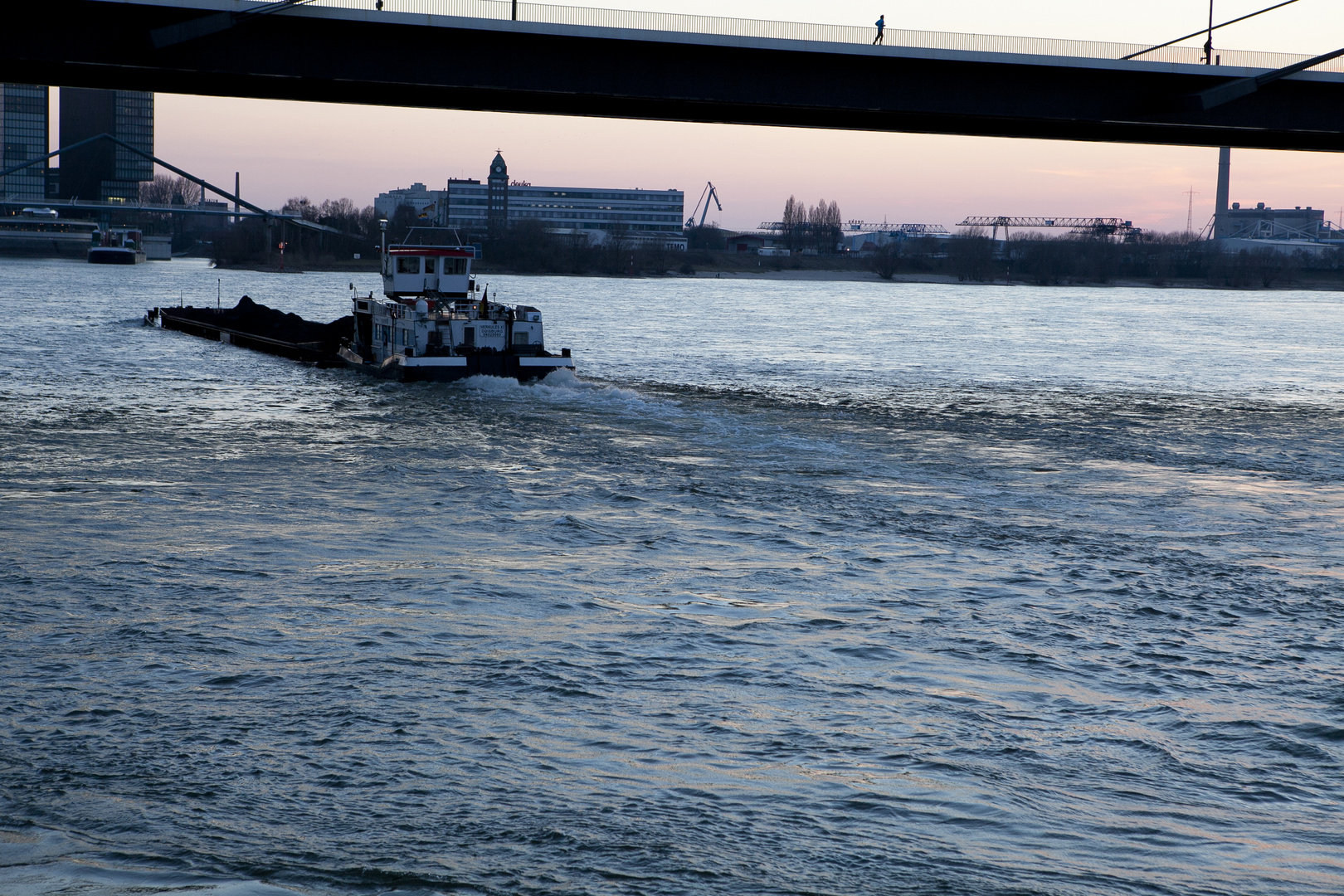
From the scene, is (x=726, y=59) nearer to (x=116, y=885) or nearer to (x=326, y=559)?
(x=326, y=559)

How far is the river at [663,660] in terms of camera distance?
8.12 m

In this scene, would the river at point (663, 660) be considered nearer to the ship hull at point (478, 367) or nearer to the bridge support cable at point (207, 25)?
the ship hull at point (478, 367)

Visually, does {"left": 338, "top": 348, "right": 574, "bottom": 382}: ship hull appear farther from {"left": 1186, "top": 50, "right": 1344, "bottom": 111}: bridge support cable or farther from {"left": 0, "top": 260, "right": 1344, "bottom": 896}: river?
{"left": 1186, "top": 50, "right": 1344, "bottom": 111}: bridge support cable

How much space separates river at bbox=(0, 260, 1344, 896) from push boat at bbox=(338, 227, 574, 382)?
27.8 ft

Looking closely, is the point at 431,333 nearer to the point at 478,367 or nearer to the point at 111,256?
the point at 478,367

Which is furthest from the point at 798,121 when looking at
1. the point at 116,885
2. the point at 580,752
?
the point at 116,885

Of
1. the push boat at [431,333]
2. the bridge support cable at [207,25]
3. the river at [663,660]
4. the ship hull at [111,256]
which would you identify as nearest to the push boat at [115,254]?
the ship hull at [111,256]

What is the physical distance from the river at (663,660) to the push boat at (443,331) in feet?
27.8

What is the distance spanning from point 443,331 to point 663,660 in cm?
2898

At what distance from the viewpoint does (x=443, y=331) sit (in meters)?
39.5

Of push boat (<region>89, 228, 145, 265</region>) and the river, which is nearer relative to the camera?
the river

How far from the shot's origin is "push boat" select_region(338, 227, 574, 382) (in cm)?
3841

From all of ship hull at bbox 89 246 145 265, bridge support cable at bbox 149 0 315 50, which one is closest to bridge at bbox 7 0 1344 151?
bridge support cable at bbox 149 0 315 50

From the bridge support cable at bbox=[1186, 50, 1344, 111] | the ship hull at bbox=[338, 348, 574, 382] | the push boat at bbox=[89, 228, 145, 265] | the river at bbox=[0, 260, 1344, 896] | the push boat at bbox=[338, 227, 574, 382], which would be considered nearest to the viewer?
the river at bbox=[0, 260, 1344, 896]
